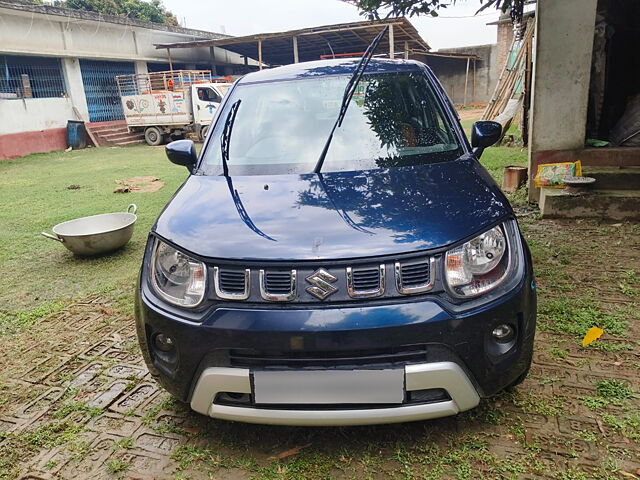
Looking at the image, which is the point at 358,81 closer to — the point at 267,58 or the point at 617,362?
the point at 617,362

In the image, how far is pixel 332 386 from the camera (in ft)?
5.92

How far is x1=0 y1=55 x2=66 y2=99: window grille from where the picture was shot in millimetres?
14812

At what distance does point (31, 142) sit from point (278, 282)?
1609 cm

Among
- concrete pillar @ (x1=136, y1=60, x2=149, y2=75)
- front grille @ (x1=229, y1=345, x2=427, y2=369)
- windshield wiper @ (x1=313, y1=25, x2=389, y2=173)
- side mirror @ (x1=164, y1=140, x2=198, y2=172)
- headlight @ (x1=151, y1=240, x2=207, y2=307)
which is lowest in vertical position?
front grille @ (x1=229, y1=345, x2=427, y2=369)

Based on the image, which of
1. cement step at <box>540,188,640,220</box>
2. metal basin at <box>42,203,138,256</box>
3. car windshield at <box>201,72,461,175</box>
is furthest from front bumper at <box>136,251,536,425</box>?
cement step at <box>540,188,640,220</box>

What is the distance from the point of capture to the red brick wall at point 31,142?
14.2 m

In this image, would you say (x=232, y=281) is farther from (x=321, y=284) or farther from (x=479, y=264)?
(x=479, y=264)

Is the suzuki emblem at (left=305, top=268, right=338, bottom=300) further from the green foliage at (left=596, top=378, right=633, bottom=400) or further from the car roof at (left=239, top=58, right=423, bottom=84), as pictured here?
the car roof at (left=239, top=58, right=423, bottom=84)

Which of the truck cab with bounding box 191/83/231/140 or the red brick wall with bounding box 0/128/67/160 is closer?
the red brick wall with bounding box 0/128/67/160

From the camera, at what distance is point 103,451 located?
2.19 meters

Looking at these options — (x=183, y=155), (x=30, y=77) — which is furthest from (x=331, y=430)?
(x=30, y=77)

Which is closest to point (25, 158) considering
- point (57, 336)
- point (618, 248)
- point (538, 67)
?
point (57, 336)

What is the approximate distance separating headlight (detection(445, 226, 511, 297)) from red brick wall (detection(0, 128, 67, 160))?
15.5 metres

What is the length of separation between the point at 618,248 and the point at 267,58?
23688 millimetres
